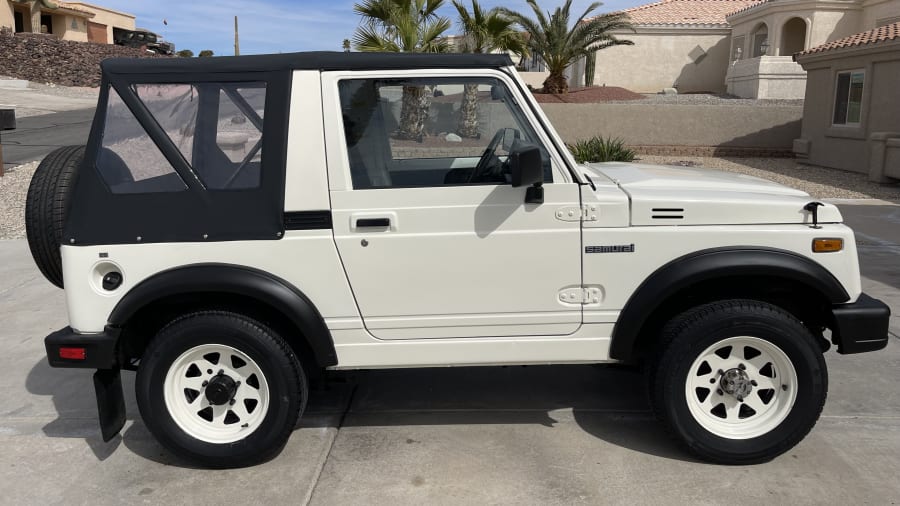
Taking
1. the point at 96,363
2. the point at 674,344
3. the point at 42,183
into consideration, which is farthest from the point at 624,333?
the point at 42,183

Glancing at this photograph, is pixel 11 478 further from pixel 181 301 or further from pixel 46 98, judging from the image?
pixel 46 98

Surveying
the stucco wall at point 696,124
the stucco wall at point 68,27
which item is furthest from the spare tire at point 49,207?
the stucco wall at point 68,27

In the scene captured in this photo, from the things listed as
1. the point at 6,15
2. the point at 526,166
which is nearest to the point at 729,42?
the point at 526,166

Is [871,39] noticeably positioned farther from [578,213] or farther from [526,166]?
[526,166]

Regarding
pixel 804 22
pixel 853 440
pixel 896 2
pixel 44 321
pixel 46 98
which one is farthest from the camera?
pixel 46 98

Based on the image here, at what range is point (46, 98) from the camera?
108ft

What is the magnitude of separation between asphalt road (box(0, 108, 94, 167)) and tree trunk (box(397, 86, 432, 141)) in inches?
517

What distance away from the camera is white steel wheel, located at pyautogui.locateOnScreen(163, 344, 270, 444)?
379cm

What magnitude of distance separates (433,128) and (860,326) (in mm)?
2362

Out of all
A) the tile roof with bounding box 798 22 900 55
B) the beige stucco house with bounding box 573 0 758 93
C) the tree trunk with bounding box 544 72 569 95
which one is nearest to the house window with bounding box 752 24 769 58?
the beige stucco house with bounding box 573 0 758 93

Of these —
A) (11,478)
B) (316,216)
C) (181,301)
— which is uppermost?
(316,216)

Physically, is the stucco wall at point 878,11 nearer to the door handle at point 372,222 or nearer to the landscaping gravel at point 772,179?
the landscaping gravel at point 772,179

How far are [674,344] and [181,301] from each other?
98.1 inches

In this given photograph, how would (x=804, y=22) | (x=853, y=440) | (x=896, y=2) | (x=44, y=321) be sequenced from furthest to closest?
(x=804, y=22) < (x=896, y=2) < (x=44, y=321) < (x=853, y=440)
